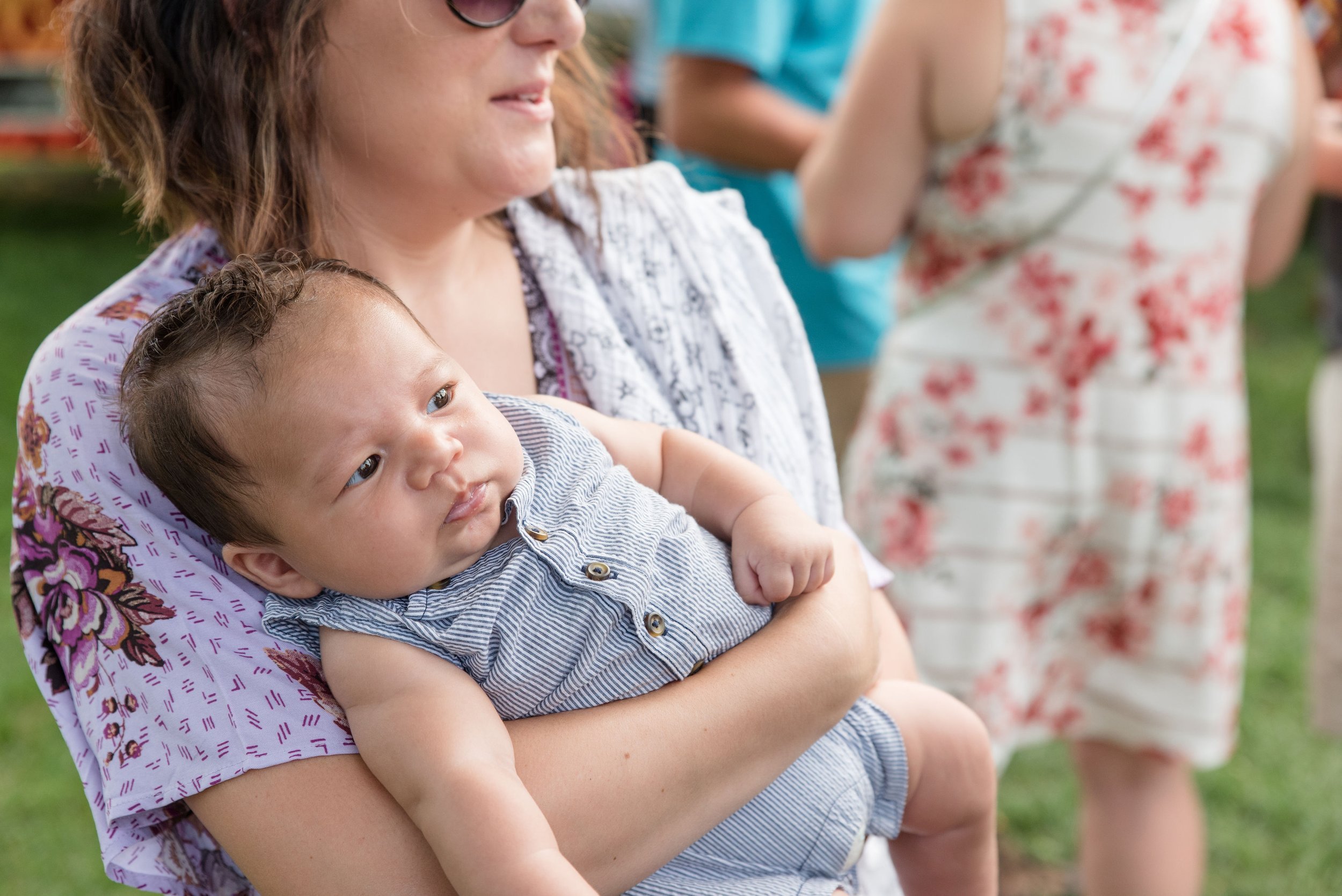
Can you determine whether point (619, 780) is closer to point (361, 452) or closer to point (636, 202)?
point (361, 452)

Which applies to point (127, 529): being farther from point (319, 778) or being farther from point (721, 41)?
point (721, 41)

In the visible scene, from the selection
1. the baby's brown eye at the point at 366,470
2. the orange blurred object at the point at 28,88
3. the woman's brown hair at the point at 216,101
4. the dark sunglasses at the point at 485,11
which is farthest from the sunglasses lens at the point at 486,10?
the orange blurred object at the point at 28,88

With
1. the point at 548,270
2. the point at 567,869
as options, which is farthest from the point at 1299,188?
the point at 567,869

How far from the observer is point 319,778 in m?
1.17

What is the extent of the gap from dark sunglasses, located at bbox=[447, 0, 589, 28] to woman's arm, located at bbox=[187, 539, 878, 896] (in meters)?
0.72

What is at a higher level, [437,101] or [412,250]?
[437,101]

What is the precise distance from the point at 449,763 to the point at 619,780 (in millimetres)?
191

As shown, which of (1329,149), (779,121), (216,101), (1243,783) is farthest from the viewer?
(1243,783)

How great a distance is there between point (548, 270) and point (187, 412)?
567 millimetres

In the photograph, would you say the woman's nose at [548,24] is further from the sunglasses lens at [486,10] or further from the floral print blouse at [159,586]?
the floral print blouse at [159,586]

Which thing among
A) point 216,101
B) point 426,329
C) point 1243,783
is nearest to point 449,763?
point 426,329

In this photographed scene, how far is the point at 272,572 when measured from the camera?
48.1 inches

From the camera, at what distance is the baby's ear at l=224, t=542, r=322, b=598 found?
1.22m

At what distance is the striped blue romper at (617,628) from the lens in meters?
1.21
